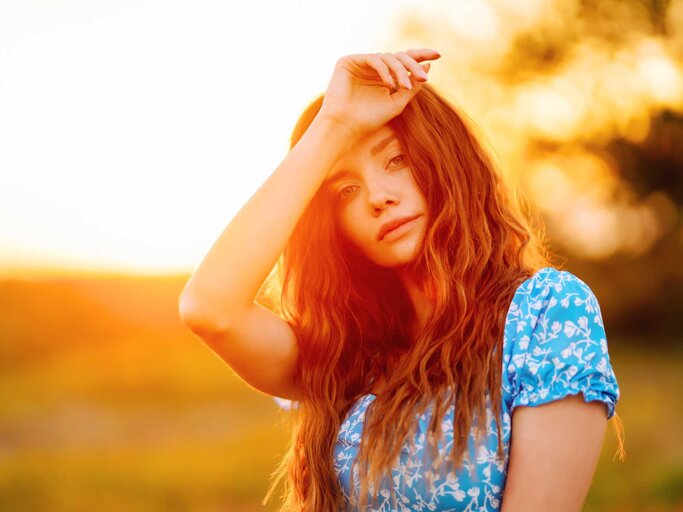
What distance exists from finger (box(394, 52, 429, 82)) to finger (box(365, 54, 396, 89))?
0.14 feet

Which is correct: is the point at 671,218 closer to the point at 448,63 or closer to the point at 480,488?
the point at 448,63

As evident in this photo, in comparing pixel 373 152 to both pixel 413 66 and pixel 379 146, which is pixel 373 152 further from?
pixel 413 66

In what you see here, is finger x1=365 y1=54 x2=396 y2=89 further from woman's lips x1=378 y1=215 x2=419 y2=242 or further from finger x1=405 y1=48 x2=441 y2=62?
woman's lips x1=378 y1=215 x2=419 y2=242

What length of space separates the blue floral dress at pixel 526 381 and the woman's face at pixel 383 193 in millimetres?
339

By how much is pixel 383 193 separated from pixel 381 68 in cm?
29

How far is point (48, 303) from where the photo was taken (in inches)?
424

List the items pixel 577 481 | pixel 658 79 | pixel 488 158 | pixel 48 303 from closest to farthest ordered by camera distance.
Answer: pixel 577 481
pixel 488 158
pixel 48 303
pixel 658 79

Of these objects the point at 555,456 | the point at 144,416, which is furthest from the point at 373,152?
the point at 144,416

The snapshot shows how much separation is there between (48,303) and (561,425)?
401 inches

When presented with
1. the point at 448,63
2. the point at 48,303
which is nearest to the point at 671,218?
the point at 448,63

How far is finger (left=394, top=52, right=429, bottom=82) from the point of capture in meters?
1.86

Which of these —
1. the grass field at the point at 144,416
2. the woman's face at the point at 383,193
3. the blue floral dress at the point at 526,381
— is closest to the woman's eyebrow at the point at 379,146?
the woman's face at the point at 383,193

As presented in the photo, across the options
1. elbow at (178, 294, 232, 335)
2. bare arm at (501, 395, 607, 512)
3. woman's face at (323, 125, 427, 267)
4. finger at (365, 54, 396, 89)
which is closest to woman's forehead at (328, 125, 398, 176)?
woman's face at (323, 125, 427, 267)

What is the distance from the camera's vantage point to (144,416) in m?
10.3
